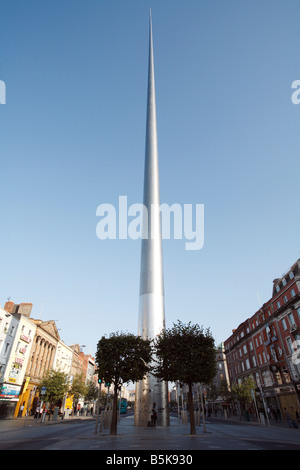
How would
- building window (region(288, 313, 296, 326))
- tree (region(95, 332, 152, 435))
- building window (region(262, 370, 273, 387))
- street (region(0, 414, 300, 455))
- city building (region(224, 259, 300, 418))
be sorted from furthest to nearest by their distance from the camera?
1. building window (region(262, 370, 273, 387))
2. building window (region(288, 313, 296, 326))
3. city building (region(224, 259, 300, 418))
4. tree (region(95, 332, 152, 435))
5. street (region(0, 414, 300, 455))

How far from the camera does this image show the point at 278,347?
54469 millimetres

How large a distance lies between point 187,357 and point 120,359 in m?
5.48

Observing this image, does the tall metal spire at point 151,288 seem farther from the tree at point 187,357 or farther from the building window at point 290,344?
the building window at point 290,344

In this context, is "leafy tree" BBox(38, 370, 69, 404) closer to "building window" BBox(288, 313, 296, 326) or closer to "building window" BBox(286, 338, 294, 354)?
"building window" BBox(286, 338, 294, 354)

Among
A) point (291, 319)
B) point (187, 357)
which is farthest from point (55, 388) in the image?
point (291, 319)

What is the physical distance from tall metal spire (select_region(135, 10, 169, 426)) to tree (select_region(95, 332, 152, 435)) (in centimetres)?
680

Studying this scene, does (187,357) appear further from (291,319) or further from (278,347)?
(278,347)

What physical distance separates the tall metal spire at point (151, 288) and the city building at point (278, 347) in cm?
2354

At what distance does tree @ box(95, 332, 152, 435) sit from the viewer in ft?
73.9

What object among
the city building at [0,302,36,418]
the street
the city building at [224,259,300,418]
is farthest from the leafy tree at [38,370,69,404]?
the city building at [224,259,300,418]

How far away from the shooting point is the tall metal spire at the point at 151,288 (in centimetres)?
Answer: 2898

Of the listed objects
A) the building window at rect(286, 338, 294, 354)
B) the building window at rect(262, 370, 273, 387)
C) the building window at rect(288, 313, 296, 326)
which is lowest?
the building window at rect(262, 370, 273, 387)

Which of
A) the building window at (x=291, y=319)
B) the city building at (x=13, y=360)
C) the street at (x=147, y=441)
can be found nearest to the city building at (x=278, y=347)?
the building window at (x=291, y=319)
